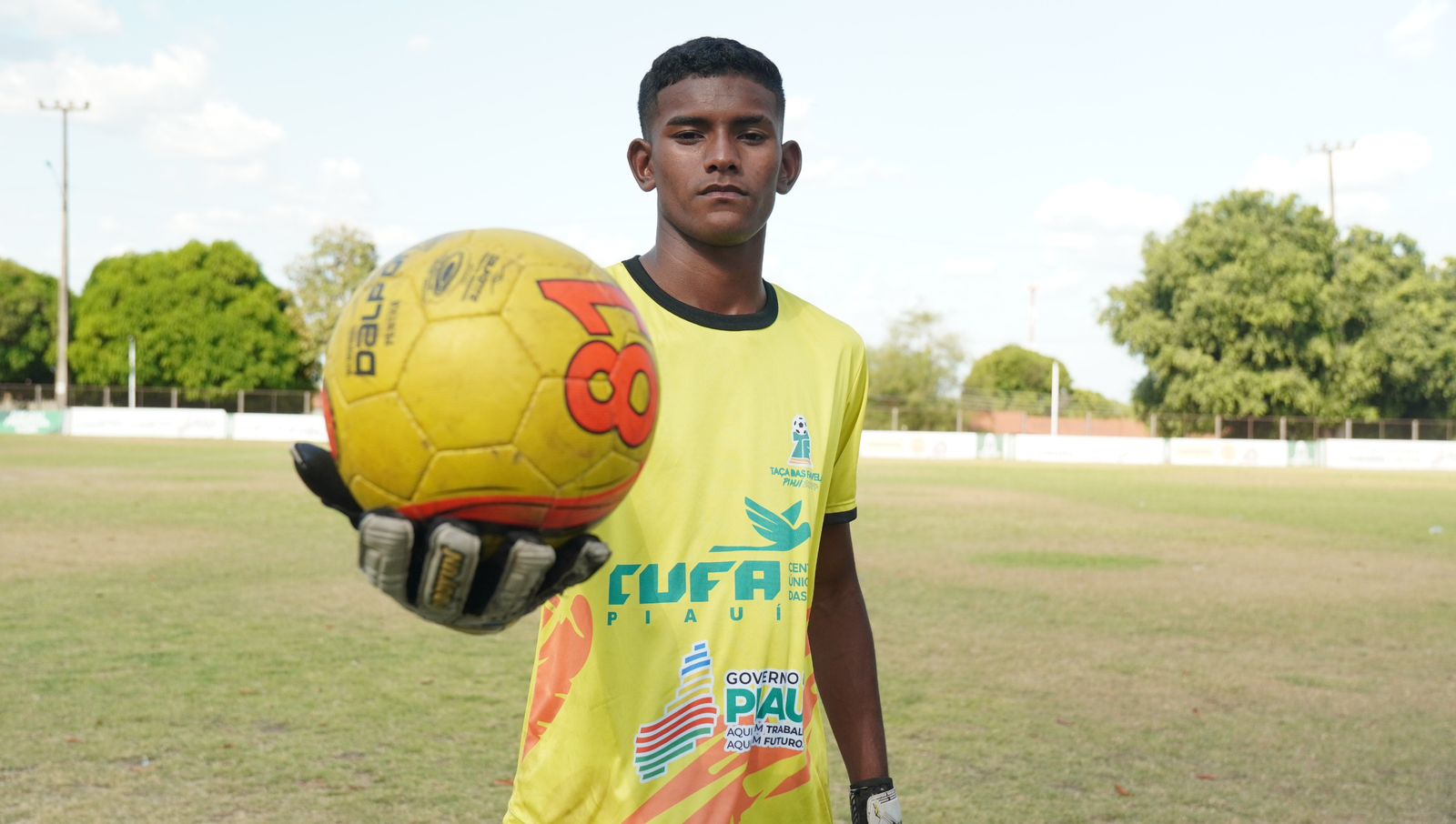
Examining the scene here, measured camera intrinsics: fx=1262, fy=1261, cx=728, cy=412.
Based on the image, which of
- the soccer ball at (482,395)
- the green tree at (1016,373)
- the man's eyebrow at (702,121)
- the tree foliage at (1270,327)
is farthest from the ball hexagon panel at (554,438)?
the green tree at (1016,373)

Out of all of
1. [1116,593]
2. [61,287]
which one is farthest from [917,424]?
[1116,593]

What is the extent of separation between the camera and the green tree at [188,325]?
235 feet

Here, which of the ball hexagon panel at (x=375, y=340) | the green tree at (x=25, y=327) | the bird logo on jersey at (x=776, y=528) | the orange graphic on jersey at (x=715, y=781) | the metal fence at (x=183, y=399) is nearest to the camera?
the ball hexagon panel at (x=375, y=340)

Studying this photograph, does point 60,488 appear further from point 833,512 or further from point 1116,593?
point 833,512

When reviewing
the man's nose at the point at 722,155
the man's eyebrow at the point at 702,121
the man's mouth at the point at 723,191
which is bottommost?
the man's mouth at the point at 723,191

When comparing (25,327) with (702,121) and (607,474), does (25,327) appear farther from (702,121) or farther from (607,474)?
(607,474)

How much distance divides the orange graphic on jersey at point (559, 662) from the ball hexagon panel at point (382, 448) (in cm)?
62

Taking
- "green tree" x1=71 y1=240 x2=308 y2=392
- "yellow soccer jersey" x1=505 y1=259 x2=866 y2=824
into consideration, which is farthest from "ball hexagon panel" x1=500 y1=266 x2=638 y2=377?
"green tree" x1=71 y1=240 x2=308 y2=392

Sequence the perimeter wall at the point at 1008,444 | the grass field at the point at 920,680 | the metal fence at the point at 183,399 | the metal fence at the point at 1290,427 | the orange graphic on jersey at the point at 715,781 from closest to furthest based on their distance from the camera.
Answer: the orange graphic on jersey at the point at 715,781 → the grass field at the point at 920,680 → the perimeter wall at the point at 1008,444 → the metal fence at the point at 1290,427 → the metal fence at the point at 183,399

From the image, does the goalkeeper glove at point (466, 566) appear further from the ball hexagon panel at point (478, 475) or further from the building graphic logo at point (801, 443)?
the building graphic logo at point (801, 443)

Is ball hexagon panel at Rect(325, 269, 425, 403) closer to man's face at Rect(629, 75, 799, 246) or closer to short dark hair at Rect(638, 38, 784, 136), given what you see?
man's face at Rect(629, 75, 799, 246)

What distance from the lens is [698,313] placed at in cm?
259

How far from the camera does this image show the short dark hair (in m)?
2.61

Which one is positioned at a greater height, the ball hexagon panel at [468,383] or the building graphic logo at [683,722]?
the ball hexagon panel at [468,383]
